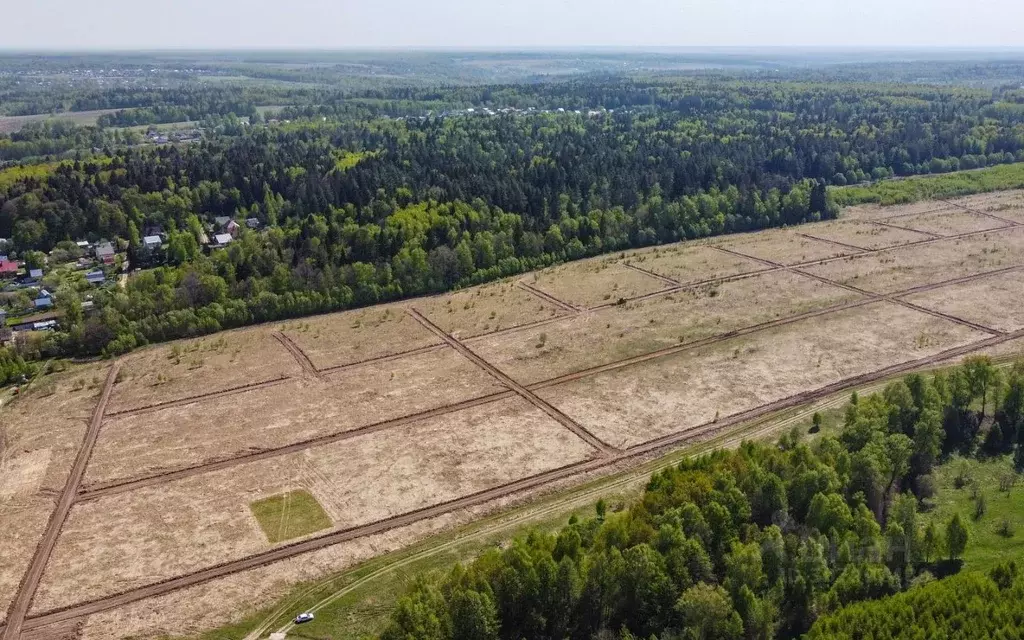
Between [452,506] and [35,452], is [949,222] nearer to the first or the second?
[452,506]

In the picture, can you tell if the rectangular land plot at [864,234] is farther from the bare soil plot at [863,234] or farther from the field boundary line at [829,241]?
the field boundary line at [829,241]

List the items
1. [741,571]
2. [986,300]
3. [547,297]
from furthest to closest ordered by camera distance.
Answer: [547,297] < [986,300] < [741,571]

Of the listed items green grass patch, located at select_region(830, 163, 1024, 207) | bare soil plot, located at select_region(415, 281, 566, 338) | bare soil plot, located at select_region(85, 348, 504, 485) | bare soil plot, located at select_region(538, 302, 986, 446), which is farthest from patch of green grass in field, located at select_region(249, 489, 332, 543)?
green grass patch, located at select_region(830, 163, 1024, 207)

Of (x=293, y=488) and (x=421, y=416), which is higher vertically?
(x=421, y=416)

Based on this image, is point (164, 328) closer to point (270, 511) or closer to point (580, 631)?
point (270, 511)

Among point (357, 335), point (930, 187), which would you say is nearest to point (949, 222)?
point (930, 187)

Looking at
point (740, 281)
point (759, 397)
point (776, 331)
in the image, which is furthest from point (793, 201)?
point (759, 397)

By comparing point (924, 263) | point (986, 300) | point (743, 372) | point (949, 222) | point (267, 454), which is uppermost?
point (949, 222)
